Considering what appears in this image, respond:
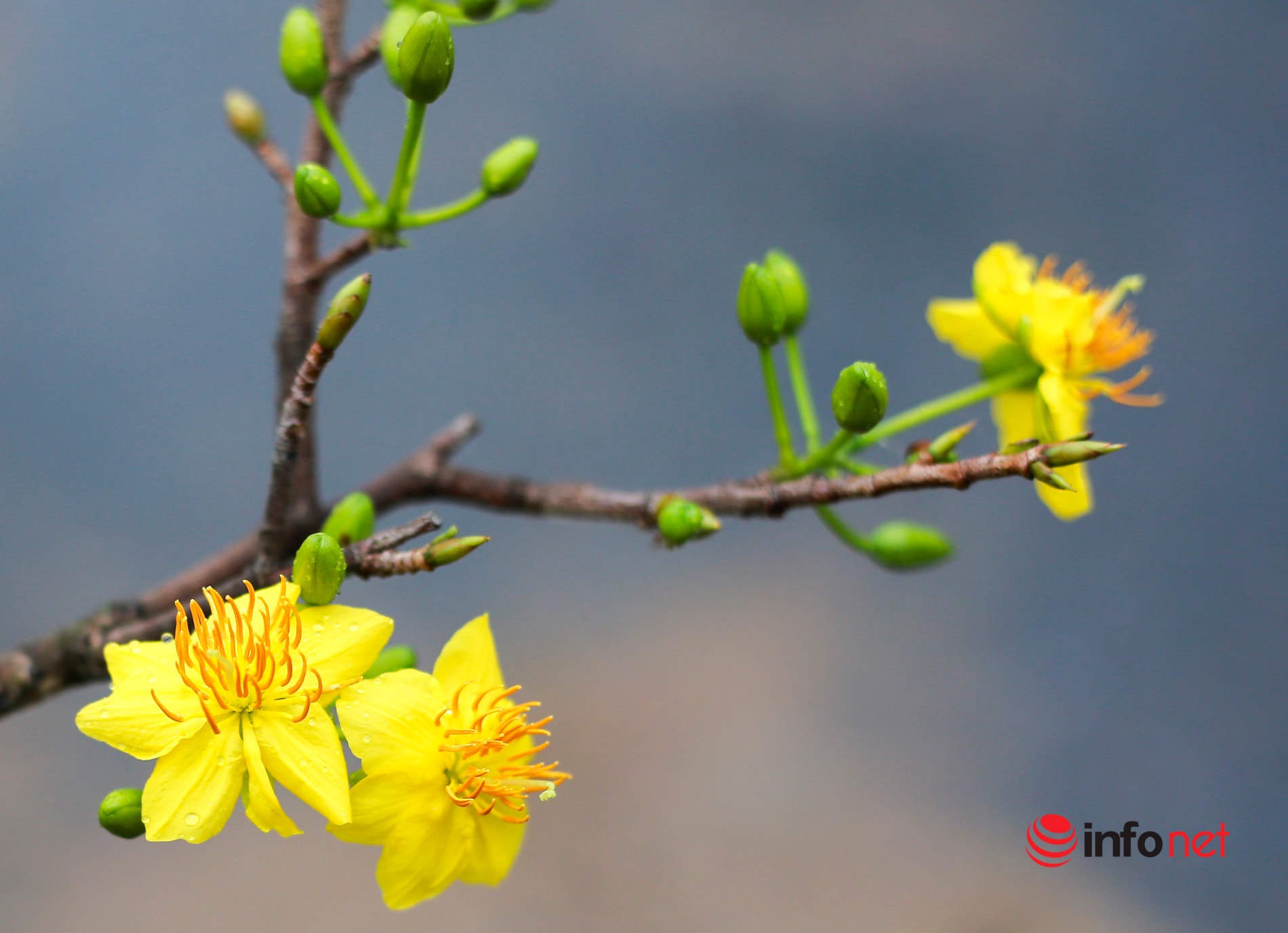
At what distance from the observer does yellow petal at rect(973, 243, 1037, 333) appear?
0.50m

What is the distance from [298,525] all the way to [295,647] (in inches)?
9.0

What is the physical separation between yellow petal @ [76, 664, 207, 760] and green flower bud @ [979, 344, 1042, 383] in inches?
16.6

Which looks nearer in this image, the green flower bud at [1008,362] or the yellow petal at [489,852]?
the yellow petal at [489,852]

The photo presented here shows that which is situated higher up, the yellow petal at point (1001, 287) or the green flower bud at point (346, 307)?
the yellow petal at point (1001, 287)

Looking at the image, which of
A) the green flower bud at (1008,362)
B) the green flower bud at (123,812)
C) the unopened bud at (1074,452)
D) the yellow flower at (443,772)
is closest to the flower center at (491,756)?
the yellow flower at (443,772)

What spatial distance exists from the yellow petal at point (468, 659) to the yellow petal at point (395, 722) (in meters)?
0.01

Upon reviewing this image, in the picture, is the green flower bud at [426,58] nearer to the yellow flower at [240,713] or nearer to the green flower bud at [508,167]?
the green flower bud at [508,167]

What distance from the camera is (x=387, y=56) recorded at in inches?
18.8

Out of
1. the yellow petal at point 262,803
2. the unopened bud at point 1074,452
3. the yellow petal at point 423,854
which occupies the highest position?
the unopened bud at point 1074,452

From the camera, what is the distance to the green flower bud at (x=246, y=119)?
0.60 metres

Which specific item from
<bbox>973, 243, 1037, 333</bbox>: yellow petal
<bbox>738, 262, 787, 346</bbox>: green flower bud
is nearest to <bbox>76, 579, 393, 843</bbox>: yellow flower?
<bbox>738, 262, 787, 346</bbox>: green flower bud

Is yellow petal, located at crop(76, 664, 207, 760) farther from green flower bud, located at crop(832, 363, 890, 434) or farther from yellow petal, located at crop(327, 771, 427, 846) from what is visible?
green flower bud, located at crop(832, 363, 890, 434)

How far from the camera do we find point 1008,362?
54 cm

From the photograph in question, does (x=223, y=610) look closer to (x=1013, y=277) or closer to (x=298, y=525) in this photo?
(x=298, y=525)
